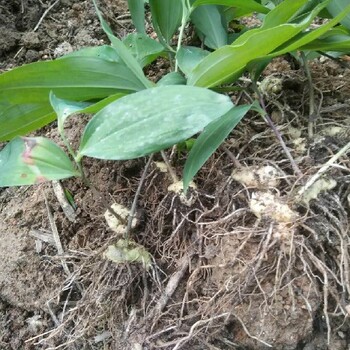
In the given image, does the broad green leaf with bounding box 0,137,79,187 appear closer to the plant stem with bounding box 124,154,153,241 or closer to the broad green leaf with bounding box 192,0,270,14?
the plant stem with bounding box 124,154,153,241

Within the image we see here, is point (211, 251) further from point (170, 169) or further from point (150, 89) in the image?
point (150, 89)

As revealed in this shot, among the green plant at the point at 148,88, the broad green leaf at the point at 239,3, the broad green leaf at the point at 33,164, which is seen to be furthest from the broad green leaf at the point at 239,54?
the broad green leaf at the point at 33,164

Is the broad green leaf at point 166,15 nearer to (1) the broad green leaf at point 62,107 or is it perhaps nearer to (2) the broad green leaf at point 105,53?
(2) the broad green leaf at point 105,53

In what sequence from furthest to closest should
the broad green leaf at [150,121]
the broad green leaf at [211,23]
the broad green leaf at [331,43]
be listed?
1. the broad green leaf at [211,23]
2. the broad green leaf at [331,43]
3. the broad green leaf at [150,121]

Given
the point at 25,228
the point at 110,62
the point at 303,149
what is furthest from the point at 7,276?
the point at 303,149

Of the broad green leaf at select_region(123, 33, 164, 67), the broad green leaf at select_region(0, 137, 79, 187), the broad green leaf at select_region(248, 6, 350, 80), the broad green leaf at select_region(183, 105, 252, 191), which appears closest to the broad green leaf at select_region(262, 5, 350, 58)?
the broad green leaf at select_region(248, 6, 350, 80)
